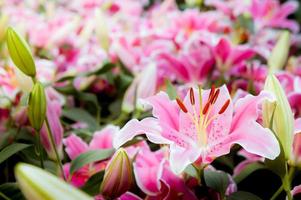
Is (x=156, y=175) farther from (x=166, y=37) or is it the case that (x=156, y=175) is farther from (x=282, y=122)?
(x=166, y=37)

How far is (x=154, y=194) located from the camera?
20.3 inches

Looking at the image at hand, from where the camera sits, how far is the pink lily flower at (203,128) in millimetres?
440

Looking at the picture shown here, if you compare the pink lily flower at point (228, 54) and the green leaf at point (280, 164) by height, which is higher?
the pink lily flower at point (228, 54)

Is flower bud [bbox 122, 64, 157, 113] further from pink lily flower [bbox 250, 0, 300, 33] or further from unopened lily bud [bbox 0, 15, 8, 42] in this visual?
pink lily flower [bbox 250, 0, 300, 33]

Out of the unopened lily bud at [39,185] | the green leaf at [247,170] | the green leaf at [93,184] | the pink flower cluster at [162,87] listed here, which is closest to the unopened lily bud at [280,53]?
the pink flower cluster at [162,87]

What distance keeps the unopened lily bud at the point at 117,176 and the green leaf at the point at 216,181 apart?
0.08 meters

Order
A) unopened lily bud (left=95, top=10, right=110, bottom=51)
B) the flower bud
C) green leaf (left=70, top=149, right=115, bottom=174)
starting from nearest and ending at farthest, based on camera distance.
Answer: green leaf (left=70, top=149, right=115, bottom=174) → the flower bud → unopened lily bud (left=95, top=10, right=110, bottom=51)

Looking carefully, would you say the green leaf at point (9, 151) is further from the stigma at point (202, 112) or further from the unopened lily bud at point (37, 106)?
the stigma at point (202, 112)

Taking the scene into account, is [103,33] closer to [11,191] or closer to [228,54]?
[228,54]

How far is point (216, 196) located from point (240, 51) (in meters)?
0.34

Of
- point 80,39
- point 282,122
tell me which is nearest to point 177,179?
point 282,122

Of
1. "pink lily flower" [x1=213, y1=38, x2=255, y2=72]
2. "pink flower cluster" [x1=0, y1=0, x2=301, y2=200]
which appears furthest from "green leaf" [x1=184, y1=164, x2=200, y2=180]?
"pink lily flower" [x1=213, y1=38, x2=255, y2=72]

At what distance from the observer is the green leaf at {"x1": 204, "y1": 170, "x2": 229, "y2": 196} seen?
50cm

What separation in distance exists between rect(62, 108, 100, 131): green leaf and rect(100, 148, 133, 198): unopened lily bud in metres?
0.25
